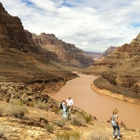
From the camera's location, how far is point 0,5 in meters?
78.6

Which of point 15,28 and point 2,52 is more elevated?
point 15,28

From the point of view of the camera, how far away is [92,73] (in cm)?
11206

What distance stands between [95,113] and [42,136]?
19.5 m

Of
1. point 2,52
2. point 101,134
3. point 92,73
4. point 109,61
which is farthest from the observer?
point 109,61

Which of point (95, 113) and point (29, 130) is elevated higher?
point (29, 130)

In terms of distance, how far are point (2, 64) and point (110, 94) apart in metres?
26.9

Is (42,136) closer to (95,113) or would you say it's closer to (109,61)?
(95,113)

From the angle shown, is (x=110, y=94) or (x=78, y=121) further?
(x=110, y=94)

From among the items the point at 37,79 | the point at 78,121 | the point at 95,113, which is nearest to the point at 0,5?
the point at 37,79

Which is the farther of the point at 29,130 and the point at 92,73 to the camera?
the point at 92,73

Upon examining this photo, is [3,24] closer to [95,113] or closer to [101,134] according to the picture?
[95,113]

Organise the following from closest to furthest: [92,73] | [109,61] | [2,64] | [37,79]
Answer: [37,79] < [2,64] < [92,73] < [109,61]

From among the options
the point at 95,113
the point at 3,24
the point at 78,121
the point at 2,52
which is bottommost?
the point at 95,113

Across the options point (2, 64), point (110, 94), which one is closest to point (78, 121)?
point (110, 94)
